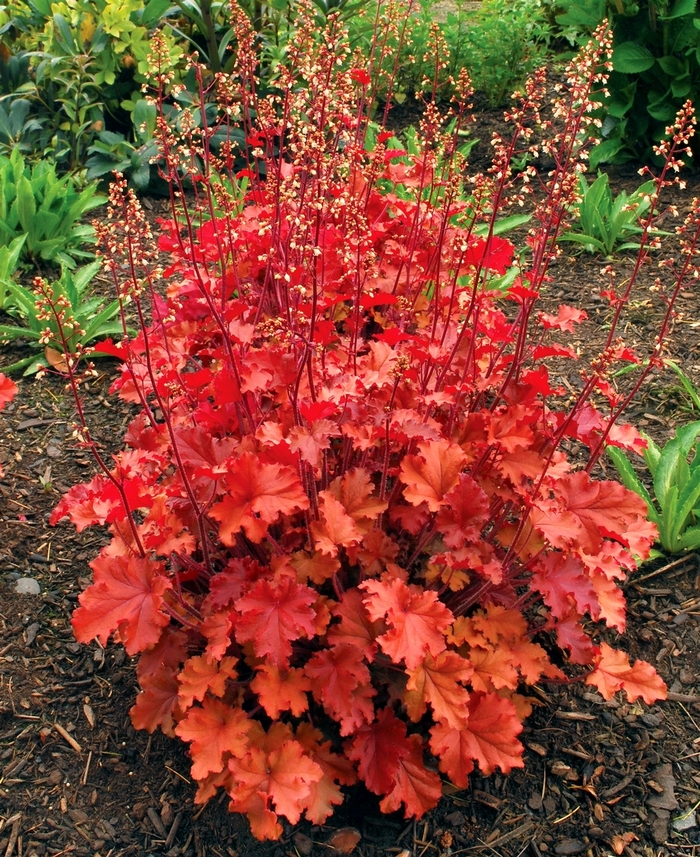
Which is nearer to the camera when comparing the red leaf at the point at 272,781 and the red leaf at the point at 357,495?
the red leaf at the point at 272,781

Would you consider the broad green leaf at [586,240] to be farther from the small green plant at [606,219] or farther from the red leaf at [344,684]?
the red leaf at [344,684]

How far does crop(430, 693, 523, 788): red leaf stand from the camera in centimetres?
186

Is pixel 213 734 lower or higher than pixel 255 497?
lower

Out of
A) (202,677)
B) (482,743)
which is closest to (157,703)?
(202,677)

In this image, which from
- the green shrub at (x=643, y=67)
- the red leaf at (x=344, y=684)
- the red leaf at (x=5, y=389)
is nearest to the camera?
the red leaf at (x=344, y=684)

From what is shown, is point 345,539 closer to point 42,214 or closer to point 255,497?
point 255,497

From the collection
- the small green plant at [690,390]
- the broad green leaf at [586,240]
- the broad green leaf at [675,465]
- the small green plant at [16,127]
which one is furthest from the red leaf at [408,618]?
the small green plant at [16,127]

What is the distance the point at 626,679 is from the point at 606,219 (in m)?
2.82

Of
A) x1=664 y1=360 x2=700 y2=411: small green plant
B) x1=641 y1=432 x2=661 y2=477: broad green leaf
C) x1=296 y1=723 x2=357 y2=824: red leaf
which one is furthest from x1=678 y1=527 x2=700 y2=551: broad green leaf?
x1=296 y1=723 x2=357 y2=824: red leaf

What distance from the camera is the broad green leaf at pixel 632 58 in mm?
4430

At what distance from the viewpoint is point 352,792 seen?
6.85 feet

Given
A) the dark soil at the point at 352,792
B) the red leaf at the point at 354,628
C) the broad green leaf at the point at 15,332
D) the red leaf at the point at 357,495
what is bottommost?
the dark soil at the point at 352,792

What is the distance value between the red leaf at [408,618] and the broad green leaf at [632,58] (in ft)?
12.2

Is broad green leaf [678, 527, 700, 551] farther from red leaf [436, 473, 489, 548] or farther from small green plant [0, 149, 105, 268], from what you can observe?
small green plant [0, 149, 105, 268]
